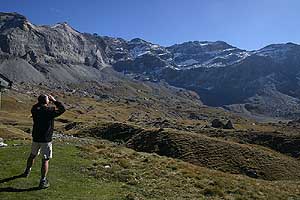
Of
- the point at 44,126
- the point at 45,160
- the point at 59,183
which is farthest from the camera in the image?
the point at 59,183

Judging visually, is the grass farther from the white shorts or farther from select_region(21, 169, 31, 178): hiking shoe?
the white shorts

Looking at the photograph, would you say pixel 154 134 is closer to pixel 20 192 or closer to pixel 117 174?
pixel 117 174

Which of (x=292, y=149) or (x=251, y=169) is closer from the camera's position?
(x=251, y=169)

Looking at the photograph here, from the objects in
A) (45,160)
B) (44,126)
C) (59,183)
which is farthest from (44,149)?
(59,183)

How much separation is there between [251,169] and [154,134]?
21334mm

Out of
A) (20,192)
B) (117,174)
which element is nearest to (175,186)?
(117,174)

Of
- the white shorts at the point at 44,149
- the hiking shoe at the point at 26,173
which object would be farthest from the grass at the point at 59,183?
the white shorts at the point at 44,149

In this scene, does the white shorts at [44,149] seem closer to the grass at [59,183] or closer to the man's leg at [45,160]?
the man's leg at [45,160]

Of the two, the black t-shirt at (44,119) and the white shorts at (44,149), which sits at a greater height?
the black t-shirt at (44,119)

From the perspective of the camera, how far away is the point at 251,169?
62531 mm

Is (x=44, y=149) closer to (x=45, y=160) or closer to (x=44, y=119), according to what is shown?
(x=45, y=160)

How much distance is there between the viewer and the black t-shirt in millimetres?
19562

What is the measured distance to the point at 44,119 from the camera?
1959 cm

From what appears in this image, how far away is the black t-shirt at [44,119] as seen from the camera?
1956 centimetres
